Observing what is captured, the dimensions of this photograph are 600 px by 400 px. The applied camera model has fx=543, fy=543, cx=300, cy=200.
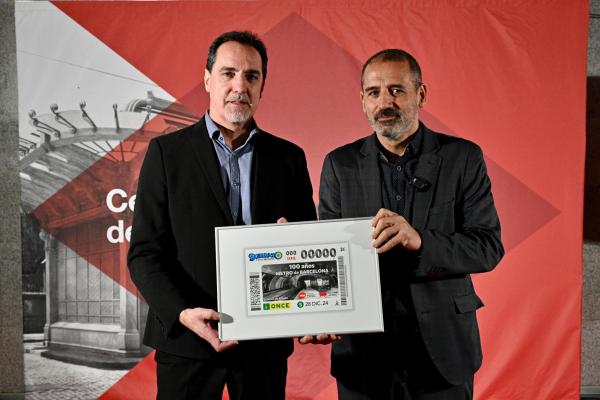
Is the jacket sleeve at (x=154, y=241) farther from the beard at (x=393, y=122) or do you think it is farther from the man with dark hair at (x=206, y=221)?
the beard at (x=393, y=122)

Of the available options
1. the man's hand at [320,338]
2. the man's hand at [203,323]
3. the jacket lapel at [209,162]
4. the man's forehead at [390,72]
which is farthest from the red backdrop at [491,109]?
the man's hand at [203,323]

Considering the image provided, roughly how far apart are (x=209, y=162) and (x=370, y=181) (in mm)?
530

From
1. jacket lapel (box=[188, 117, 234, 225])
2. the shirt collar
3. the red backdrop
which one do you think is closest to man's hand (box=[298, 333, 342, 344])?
jacket lapel (box=[188, 117, 234, 225])

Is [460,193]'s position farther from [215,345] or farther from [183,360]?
[183,360]

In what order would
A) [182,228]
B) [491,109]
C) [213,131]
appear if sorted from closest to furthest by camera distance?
1. [182,228]
2. [213,131]
3. [491,109]

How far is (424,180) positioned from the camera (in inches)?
69.3

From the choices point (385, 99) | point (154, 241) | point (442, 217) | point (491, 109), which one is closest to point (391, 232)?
point (442, 217)

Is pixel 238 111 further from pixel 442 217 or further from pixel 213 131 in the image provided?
pixel 442 217

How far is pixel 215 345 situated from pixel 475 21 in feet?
8.00

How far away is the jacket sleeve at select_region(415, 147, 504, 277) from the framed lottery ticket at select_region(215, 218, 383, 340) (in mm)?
174

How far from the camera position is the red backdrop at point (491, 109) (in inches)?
121

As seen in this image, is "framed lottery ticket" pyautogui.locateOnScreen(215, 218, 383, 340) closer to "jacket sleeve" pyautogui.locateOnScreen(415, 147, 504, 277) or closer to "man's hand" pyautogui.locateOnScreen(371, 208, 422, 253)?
"man's hand" pyautogui.locateOnScreen(371, 208, 422, 253)

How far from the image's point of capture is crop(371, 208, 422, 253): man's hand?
158cm

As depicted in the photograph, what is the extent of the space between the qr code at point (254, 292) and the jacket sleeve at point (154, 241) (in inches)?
7.9
